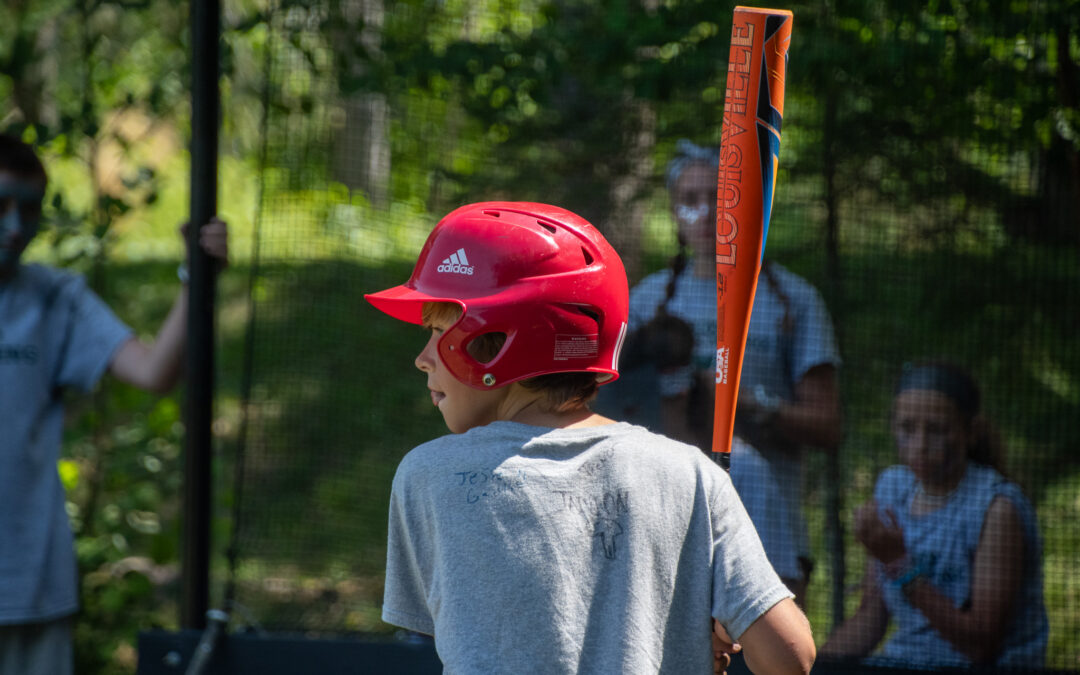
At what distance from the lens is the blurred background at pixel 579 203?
3.01 m

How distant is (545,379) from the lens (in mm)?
1453

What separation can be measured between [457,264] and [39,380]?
68.4 inches

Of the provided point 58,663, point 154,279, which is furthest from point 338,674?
point 154,279

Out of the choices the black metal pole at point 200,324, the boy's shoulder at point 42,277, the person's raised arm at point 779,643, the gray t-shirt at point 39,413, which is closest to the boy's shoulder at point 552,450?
the person's raised arm at point 779,643

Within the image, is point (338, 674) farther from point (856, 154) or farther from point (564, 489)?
point (856, 154)

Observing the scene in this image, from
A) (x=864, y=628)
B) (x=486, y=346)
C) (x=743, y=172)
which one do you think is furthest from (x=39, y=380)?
(x=864, y=628)

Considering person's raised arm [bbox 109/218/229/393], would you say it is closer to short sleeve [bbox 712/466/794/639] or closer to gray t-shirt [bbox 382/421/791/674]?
gray t-shirt [bbox 382/421/791/674]

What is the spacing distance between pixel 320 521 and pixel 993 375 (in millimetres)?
2495

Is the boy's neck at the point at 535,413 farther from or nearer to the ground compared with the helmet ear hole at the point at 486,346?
nearer to the ground

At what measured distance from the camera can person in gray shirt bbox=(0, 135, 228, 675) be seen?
2545 millimetres

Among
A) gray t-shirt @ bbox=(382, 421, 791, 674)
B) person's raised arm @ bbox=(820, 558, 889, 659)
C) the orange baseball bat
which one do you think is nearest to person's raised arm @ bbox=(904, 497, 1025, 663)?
person's raised arm @ bbox=(820, 558, 889, 659)

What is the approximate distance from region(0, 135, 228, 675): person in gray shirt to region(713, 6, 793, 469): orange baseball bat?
1435 millimetres

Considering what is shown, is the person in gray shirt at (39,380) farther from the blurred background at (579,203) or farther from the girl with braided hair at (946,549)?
the girl with braided hair at (946,549)

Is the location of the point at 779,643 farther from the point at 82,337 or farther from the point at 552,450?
the point at 82,337
